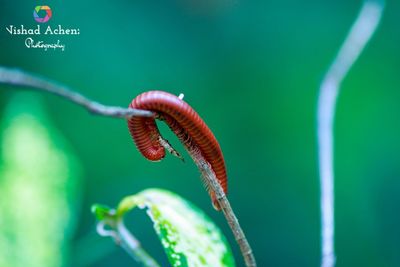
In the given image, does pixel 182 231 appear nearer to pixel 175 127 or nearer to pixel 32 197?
pixel 175 127

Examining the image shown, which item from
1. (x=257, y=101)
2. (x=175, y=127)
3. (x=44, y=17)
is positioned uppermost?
(x=44, y=17)

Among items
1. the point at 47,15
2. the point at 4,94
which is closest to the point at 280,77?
the point at 47,15

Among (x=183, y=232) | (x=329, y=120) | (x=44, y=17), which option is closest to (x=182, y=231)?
(x=183, y=232)

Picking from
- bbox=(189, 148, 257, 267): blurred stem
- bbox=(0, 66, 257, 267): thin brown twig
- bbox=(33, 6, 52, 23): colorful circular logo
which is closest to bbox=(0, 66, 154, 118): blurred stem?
bbox=(0, 66, 257, 267): thin brown twig

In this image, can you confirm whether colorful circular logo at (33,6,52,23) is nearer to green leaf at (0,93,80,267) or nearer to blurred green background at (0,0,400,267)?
blurred green background at (0,0,400,267)

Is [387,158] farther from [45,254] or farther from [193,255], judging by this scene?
[193,255]

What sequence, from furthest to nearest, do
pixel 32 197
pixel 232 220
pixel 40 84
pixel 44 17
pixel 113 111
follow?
pixel 44 17, pixel 32 197, pixel 232 220, pixel 113 111, pixel 40 84

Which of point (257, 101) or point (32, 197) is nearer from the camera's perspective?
point (32, 197)

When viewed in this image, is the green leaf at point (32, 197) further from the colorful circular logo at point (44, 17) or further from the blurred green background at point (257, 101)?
the blurred green background at point (257, 101)
